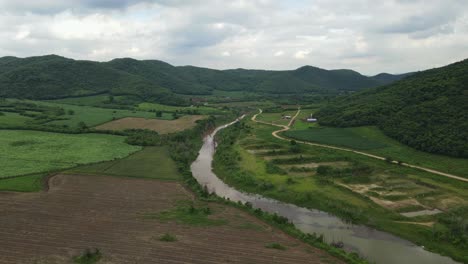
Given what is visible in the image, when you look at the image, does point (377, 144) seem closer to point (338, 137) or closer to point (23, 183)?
point (338, 137)

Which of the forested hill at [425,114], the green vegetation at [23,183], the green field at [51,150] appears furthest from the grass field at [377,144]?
the green vegetation at [23,183]

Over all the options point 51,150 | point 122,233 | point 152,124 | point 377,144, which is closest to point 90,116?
point 152,124

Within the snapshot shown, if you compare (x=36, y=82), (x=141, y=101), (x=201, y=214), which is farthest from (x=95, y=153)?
(x=36, y=82)

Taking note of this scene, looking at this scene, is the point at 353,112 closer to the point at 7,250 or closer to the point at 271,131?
the point at 271,131

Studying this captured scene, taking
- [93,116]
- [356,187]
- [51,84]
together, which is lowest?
[356,187]

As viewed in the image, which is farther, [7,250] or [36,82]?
[36,82]

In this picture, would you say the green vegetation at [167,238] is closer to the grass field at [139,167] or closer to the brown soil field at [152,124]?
the grass field at [139,167]
